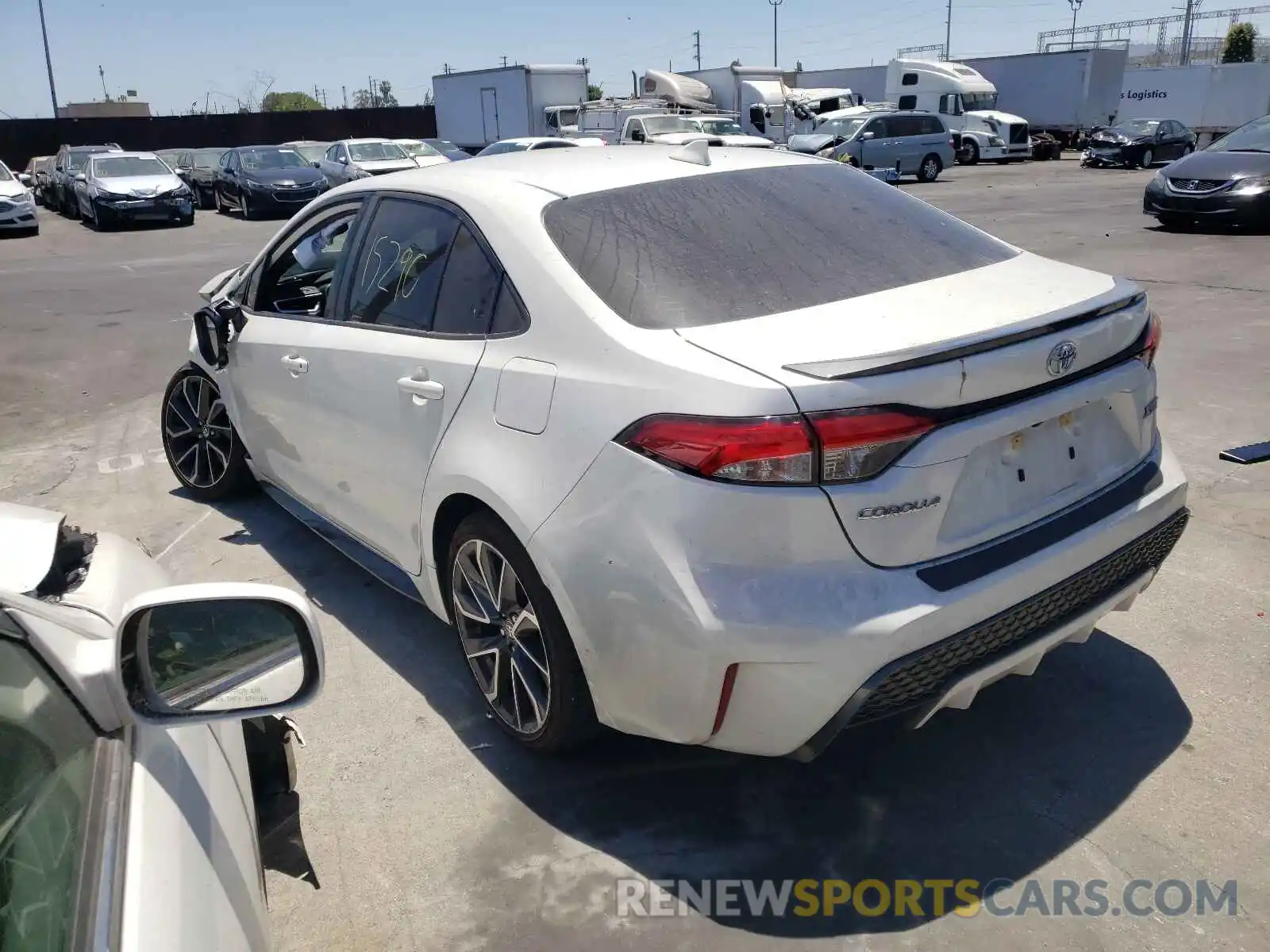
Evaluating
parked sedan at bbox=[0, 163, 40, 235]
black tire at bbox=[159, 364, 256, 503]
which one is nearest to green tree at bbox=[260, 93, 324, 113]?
parked sedan at bbox=[0, 163, 40, 235]

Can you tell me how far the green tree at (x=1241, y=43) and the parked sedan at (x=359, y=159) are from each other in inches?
2434

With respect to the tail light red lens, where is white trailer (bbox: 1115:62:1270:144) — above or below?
above

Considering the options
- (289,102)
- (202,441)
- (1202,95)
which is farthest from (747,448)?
(289,102)

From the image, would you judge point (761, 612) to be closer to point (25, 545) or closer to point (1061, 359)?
point (1061, 359)

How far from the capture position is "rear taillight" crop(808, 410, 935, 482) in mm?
2271

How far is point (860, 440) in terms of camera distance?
228 centimetres

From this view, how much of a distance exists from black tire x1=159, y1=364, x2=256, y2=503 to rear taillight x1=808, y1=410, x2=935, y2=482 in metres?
3.61

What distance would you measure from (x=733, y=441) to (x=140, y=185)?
22.0 metres

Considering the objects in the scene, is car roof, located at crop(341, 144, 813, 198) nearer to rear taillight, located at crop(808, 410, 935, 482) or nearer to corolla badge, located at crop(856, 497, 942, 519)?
rear taillight, located at crop(808, 410, 935, 482)

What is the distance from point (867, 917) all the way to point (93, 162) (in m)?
23.4

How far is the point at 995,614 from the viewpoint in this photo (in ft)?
8.11

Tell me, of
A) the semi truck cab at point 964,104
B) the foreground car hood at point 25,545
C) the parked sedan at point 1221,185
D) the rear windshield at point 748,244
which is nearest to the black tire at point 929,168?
the semi truck cab at point 964,104

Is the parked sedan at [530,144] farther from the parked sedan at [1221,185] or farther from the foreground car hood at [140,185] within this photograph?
the parked sedan at [1221,185]

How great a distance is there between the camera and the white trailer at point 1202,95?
1497 inches
